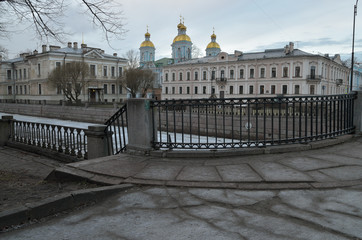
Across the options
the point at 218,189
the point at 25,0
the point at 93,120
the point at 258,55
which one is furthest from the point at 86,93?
Answer: the point at 218,189

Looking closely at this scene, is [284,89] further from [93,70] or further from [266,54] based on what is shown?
[93,70]

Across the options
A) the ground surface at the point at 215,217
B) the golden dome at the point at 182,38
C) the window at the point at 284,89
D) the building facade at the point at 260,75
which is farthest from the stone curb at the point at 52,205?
the golden dome at the point at 182,38

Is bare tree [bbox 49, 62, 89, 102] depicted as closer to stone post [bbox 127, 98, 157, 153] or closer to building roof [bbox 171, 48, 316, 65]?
building roof [bbox 171, 48, 316, 65]

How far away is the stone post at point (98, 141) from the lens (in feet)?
23.3

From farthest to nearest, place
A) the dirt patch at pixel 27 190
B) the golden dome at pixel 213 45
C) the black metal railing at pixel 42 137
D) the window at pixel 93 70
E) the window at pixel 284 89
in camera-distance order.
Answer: the golden dome at pixel 213 45 → the window at pixel 93 70 → the window at pixel 284 89 → the black metal railing at pixel 42 137 → the dirt patch at pixel 27 190

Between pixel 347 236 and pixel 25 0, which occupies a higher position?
pixel 25 0

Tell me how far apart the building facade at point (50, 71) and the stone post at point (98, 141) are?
164 ft

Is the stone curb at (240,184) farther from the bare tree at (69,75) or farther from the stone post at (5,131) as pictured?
the bare tree at (69,75)

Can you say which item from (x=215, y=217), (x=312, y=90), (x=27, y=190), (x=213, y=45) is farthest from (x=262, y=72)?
(x=215, y=217)

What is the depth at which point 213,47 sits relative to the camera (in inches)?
3110

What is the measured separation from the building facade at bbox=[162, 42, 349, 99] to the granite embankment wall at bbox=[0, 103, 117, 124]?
63.7ft

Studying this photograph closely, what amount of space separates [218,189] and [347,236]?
1.80 m

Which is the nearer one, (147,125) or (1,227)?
(1,227)

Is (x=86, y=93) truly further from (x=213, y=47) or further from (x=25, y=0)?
(x=25, y=0)
